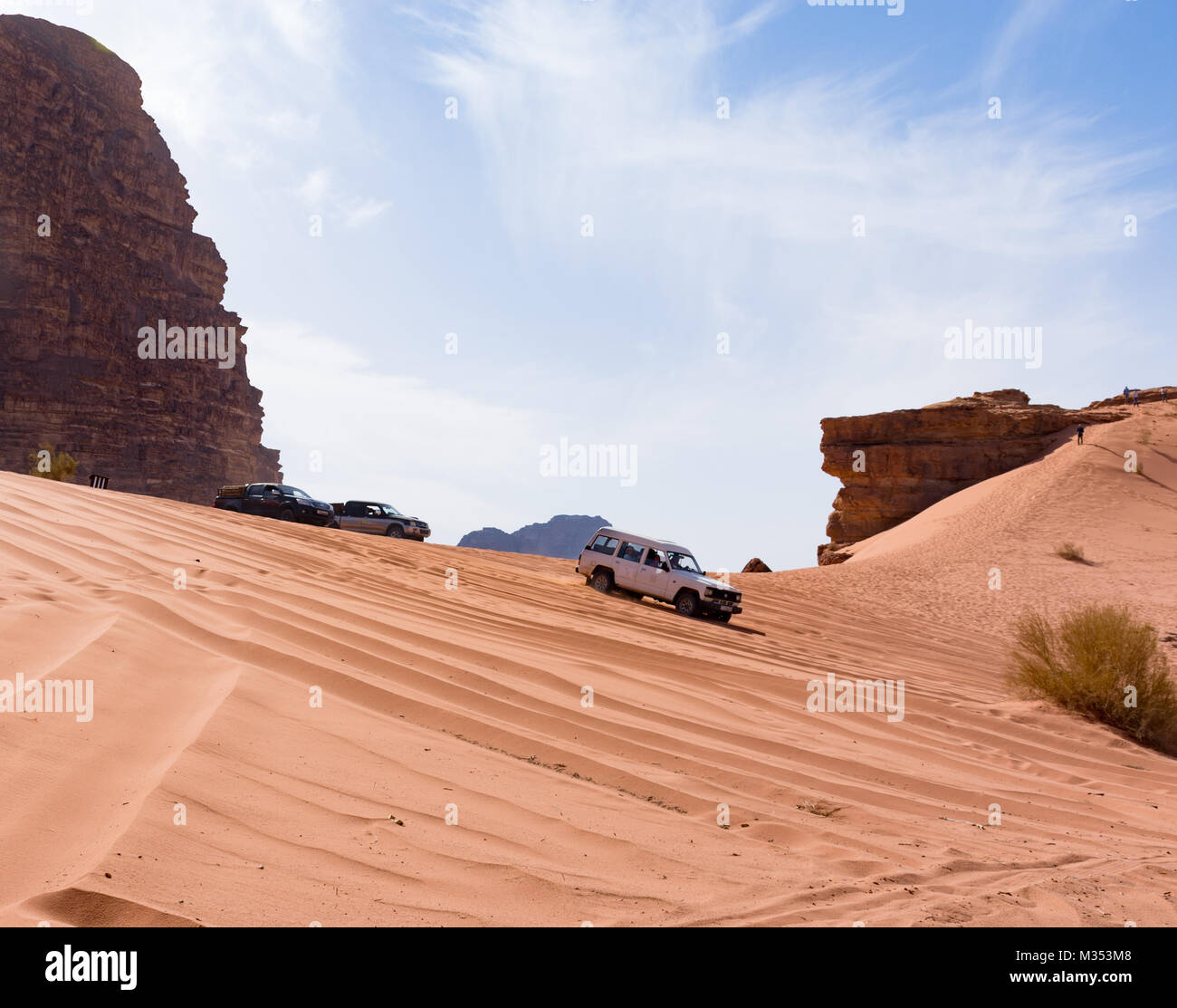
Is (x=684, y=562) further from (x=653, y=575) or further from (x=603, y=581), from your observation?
(x=603, y=581)

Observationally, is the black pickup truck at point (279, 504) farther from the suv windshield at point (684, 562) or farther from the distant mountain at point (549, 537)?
the distant mountain at point (549, 537)

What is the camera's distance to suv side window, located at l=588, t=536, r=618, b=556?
1495 centimetres

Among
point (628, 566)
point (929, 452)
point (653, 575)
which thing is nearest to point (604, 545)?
point (628, 566)

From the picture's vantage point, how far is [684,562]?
14.4 m

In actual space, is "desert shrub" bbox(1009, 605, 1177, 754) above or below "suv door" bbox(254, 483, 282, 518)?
below

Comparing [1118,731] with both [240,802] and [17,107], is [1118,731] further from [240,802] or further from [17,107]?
[17,107]

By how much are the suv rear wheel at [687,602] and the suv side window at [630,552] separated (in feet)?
3.74

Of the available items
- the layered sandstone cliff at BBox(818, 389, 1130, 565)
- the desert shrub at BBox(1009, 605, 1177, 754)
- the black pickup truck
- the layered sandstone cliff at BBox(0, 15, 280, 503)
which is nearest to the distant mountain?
the layered sandstone cliff at BBox(0, 15, 280, 503)

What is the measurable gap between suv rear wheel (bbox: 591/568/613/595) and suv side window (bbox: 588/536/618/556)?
13.0 inches

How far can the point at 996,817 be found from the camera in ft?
16.6

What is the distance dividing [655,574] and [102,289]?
55.8m

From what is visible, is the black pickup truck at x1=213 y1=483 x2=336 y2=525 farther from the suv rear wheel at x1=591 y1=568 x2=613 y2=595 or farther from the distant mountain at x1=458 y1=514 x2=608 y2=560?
the distant mountain at x1=458 y1=514 x2=608 y2=560
